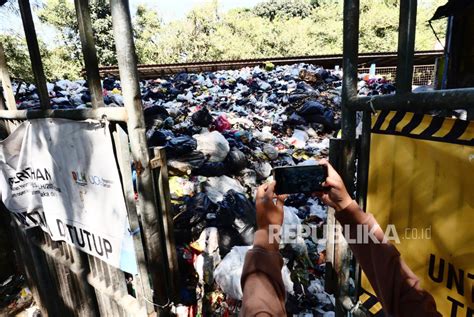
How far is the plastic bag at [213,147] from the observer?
153 inches

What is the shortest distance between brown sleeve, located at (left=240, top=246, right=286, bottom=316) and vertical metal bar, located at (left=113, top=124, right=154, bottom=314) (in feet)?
2.78

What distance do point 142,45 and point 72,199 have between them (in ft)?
76.8

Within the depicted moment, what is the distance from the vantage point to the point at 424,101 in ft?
3.14

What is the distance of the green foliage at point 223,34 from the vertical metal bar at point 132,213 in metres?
20.0

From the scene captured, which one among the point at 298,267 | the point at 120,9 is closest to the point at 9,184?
the point at 120,9

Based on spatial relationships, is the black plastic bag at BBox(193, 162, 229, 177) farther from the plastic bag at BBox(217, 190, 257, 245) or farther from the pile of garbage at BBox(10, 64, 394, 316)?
the plastic bag at BBox(217, 190, 257, 245)

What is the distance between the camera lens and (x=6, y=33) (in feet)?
28.1

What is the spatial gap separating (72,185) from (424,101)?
185 centimetres

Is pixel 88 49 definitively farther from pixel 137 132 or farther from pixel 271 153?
pixel 271 153

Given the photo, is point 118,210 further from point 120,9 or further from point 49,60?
point 49,60

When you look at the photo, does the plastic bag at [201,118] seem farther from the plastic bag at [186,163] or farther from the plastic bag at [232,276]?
the plastic bag at [232,276]

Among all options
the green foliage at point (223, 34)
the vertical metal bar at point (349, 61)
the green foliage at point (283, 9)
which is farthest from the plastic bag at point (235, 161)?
the green foliage at point (283, 9)

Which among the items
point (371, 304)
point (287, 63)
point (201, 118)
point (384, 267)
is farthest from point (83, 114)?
point (287, 63)

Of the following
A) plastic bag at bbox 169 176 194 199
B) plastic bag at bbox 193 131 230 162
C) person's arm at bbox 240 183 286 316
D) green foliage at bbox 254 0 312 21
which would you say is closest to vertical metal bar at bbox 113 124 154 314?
person's arm at bbox 240 183 286 316
